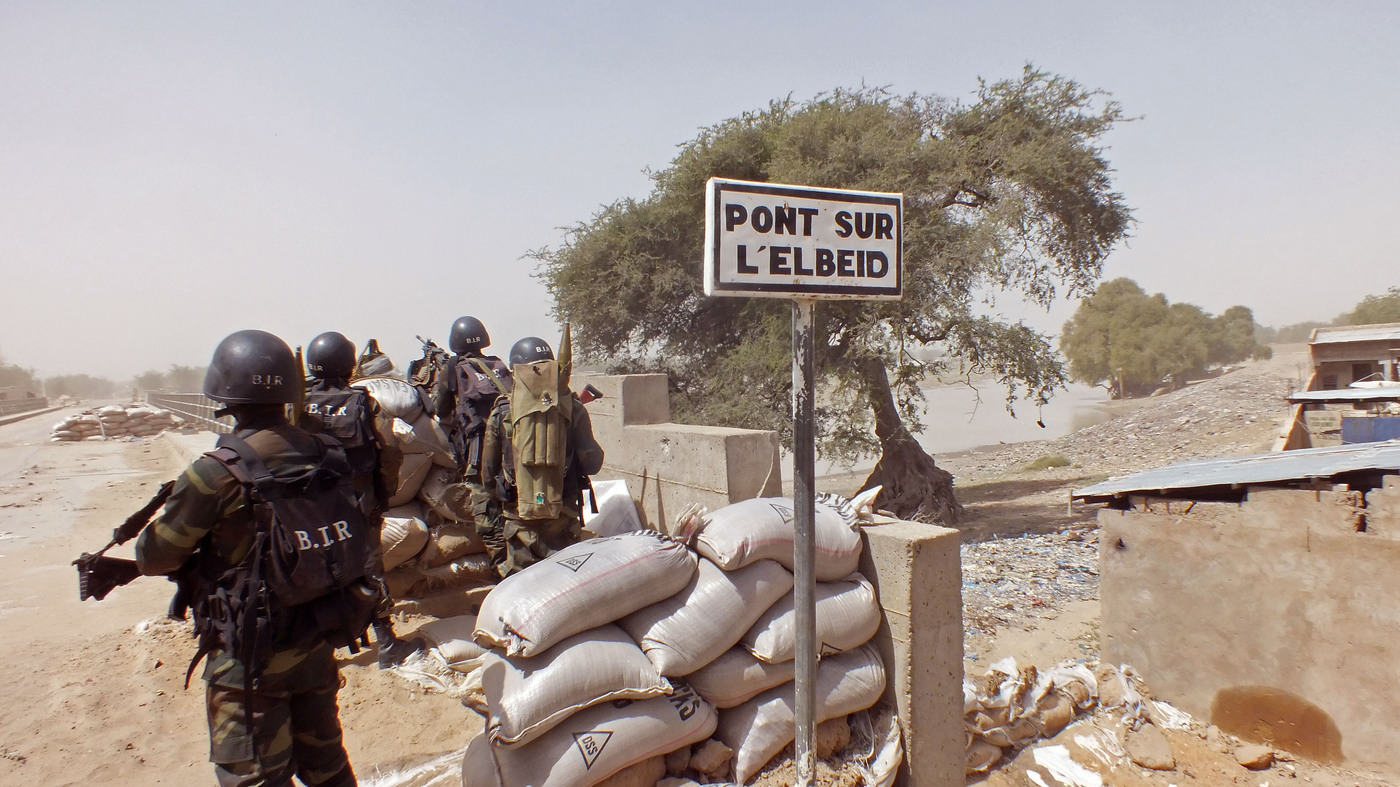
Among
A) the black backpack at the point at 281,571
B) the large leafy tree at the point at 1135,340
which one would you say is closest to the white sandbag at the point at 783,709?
the black backpack at the point at 281,571

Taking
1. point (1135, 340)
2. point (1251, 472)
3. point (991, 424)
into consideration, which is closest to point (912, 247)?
point (1251, 472)

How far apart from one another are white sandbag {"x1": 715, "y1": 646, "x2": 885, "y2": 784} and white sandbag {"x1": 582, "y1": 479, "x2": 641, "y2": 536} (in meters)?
1.76

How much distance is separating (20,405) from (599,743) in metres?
53.3

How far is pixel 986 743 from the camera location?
11.0ft

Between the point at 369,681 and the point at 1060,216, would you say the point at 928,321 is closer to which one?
the point at 1060,216

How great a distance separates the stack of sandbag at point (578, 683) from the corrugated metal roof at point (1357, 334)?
23.8 metres

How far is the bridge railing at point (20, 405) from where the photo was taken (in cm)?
3812

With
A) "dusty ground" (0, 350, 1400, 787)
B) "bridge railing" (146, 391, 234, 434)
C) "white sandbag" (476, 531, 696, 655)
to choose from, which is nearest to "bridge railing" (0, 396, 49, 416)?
"bridge railing" (146, 391, 234, 434)

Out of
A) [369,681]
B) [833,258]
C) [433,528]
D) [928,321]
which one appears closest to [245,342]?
[833,258]

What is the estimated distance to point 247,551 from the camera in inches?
90.3

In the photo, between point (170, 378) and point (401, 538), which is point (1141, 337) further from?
point (170, 378)

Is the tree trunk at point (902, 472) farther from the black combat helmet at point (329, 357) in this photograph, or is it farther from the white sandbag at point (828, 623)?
the white sandbag at point (828, 623)

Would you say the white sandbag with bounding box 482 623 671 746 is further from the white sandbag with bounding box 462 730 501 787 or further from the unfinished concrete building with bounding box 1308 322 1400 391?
the unfinished concrete building with bounding box 1308 322 1400 391

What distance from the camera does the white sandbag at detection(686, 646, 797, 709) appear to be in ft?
8.82
